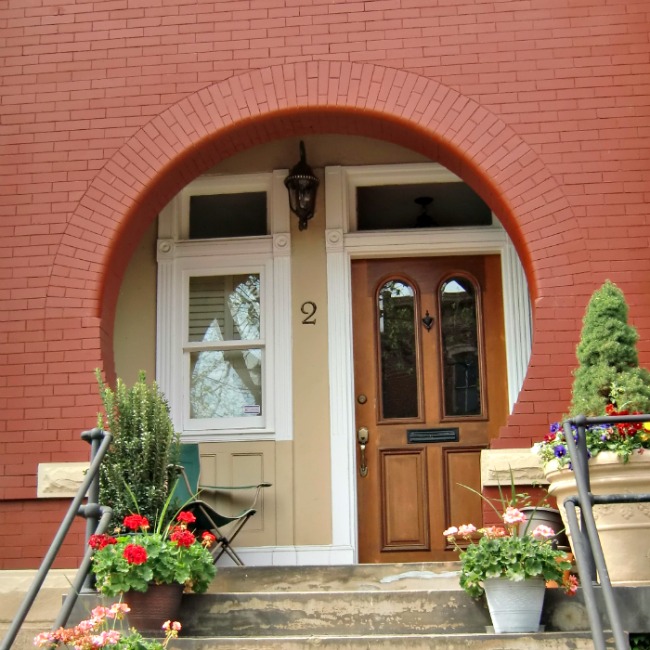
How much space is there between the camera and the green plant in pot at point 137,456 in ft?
18.6

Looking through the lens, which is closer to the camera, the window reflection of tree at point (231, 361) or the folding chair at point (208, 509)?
the folding chair at point (208, 509)

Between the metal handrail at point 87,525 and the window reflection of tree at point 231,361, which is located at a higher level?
the window reflection of tree at point 231,361

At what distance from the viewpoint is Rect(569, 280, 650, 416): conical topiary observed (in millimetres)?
5371

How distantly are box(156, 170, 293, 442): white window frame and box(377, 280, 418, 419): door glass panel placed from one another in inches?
26.8

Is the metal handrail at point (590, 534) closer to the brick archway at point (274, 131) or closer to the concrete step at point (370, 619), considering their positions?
the concrete step at point (370, 619)

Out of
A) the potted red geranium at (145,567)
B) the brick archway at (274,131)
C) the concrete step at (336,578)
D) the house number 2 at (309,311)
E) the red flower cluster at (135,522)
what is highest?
the brick archway at (274,131)

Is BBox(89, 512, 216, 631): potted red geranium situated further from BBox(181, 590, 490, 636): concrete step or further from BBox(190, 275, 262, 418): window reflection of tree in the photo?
BBox(190, 275, 262, 418): window reflection of tree

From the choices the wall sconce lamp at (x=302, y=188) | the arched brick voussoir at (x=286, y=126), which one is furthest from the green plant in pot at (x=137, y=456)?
the wall sconce lamp at (x=302, y=188)

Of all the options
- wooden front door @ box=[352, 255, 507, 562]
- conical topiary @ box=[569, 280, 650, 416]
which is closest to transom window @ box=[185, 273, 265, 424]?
wooden front door @ box=[352, 255, 507, 562]

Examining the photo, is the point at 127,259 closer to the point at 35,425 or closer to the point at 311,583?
the point at 35,425

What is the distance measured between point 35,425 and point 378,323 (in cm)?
260

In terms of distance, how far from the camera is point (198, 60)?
7051 mm

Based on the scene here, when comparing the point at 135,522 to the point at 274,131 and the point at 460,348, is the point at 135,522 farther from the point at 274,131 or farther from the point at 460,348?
the point at 460,348

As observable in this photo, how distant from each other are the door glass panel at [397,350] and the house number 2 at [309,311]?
1.56 ft
